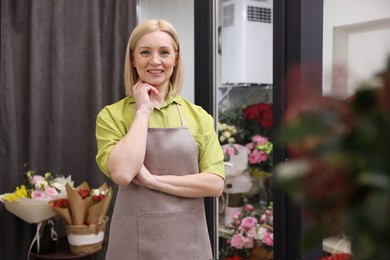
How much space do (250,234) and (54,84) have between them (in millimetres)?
1484

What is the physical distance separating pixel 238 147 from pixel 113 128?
0.89 m

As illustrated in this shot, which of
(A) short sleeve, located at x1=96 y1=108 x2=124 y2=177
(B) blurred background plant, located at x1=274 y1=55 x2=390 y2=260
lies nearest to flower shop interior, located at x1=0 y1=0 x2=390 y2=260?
(B) blurred background plant, located at x1=274 y1=55 x2=390 y2=260

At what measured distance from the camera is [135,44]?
1.79 meters

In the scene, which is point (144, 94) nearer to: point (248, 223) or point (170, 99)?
point (170, 99)

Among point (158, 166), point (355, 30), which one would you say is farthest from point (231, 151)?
point (355, 30)

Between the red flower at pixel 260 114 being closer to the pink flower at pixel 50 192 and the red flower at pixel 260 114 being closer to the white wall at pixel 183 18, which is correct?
the white wall at pixel 183 18

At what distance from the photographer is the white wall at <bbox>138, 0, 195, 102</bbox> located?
2760mm

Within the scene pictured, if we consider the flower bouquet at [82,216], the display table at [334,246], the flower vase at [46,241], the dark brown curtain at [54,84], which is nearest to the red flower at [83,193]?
the flower bouquet at [82,216]

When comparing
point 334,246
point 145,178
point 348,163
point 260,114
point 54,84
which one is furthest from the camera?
point 54,84

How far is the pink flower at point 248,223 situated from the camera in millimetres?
2340

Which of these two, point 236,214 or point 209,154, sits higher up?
point 209,154

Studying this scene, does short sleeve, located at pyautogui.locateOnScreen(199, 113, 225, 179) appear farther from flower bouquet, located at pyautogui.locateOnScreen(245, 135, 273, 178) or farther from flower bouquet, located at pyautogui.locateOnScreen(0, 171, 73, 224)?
flower bouquet, located at pyautogui.locateOnScreen(0, 171, 73, 224)

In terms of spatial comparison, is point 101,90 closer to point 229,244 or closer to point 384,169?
point 229,244

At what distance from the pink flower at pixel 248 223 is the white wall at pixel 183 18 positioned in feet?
2.62
